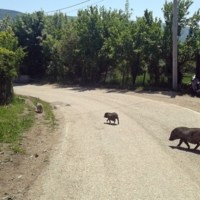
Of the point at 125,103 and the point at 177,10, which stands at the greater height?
the point at 177,10

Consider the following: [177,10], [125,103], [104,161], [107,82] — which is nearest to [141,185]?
[104,161]

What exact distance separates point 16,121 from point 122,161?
6.85 meters

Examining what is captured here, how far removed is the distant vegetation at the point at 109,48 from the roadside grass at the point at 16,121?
4657mm

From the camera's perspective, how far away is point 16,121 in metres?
14.6

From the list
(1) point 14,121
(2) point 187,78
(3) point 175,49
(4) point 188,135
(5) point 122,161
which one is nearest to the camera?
(5) point 122,161

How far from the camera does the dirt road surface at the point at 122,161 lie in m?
7.06

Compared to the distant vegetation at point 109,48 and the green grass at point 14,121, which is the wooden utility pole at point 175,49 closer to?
the distant vegetation at point 109,48

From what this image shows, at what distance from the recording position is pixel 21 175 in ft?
27.6

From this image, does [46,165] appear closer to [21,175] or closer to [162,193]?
[21,175]

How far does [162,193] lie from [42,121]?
9.63m

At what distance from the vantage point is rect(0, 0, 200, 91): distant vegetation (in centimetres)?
2612

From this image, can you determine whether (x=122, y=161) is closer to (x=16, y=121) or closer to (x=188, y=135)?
→ (x=188, y=135)

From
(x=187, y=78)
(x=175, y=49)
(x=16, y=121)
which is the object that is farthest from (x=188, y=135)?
(x=187, y=78)

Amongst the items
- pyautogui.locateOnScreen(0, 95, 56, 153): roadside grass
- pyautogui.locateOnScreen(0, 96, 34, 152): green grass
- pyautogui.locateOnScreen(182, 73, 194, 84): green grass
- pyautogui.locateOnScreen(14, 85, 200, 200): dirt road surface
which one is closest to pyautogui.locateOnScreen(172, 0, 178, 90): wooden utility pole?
pyautogui.locateOnScreen(182, 73, 194, 84): green grass
